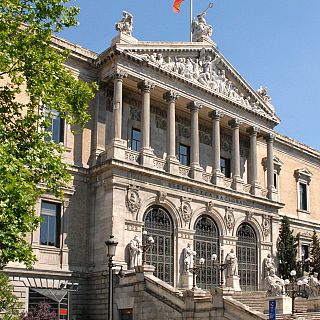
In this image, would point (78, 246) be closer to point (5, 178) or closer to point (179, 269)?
point (179, 269)

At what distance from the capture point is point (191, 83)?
121 ft

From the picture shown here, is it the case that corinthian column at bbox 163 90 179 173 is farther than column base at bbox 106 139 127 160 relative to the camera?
Yes

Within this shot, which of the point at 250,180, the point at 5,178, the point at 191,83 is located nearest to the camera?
the point at 5,178

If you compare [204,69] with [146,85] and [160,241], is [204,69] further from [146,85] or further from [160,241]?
[160,241]

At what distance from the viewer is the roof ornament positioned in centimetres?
4036

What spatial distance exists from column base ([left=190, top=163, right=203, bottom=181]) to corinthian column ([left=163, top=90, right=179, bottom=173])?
51.8 inches

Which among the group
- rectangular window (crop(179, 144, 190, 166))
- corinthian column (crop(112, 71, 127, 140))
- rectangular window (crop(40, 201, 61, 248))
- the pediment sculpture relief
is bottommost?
rectangular window (crop(40, 201, 61, 248))

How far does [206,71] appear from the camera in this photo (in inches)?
1527

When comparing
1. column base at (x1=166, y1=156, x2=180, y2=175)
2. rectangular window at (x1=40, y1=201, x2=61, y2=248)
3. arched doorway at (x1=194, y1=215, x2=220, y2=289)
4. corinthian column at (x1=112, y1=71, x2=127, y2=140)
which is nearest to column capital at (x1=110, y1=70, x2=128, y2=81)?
corinthian column at (x1=112, y1=71, x2=127, y2=140)

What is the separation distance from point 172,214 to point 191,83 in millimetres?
8331

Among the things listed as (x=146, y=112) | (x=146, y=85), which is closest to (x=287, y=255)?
(x=146, y=112)

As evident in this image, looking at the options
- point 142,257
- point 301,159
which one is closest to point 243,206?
point 142,257

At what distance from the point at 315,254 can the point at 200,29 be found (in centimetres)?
1945

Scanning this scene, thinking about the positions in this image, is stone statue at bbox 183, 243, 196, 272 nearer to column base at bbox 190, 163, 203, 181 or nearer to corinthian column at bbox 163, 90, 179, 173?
column base at bbox 190, 163, 203, 181
